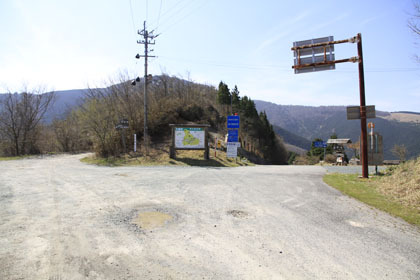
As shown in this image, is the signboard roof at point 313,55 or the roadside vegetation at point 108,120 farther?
the roadside vegetation at point 108,120

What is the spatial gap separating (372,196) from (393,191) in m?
0.92

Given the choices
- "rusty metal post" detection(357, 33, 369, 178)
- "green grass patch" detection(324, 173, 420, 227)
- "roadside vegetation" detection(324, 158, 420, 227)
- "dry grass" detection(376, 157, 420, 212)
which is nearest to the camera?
"green grass patch" detection(324, 173, 420, 227)

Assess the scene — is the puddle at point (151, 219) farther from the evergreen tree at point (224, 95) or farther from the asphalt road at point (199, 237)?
the evergreen tree at point (224, 95)

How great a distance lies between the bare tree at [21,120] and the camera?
31797 mm

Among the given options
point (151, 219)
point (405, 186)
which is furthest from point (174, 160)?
point (405, 186)

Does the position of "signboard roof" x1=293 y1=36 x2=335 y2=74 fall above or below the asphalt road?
above

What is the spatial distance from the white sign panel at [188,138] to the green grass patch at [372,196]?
10642mm

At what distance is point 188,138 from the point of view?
20031 millimetres

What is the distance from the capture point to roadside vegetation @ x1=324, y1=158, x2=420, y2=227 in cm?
656

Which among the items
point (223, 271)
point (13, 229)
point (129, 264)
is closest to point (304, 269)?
point (223, 271)

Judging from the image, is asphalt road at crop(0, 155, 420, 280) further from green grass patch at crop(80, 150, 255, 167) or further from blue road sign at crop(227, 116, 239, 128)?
blue road sign at crop(227, 116, 239, 128)

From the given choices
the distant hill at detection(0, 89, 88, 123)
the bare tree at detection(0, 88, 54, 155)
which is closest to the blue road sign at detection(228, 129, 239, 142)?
the distant hill at detection(0, 89, 88, 123)

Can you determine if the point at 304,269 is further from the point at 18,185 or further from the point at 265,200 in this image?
the point at 18,185

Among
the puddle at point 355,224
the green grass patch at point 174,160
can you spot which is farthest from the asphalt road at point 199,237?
the green grass patch at point 174,160
